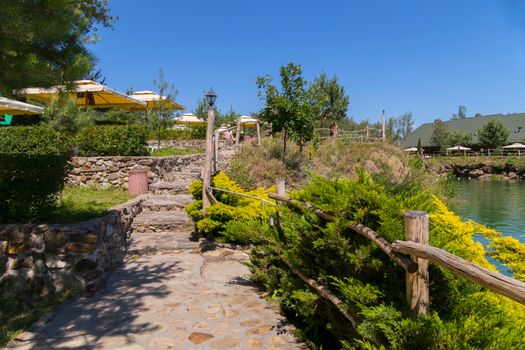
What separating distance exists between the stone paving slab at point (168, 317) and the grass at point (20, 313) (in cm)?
13

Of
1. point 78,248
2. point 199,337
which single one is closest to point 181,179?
point 78,248

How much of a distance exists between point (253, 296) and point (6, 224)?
314cm

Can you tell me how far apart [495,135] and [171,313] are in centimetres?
5063

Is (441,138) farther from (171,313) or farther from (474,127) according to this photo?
(171,313)

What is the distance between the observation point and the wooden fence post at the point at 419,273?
2150 mm

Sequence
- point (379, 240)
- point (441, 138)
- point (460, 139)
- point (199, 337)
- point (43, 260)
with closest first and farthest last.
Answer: point (379, 240), point (199, 337), point (43, 260), point (460, 139), point (441, 138)

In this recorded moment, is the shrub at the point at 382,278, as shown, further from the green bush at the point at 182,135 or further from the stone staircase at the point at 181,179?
the green bush at the point at 182,135

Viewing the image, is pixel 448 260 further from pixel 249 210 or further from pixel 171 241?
pixel 171 241

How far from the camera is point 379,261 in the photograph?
2562 millimetres

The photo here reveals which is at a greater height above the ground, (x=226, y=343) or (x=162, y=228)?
(x=162, y=228)

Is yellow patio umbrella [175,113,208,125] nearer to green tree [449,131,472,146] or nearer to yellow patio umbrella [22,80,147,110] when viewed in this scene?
yellow patio umbrella [22,80,147,110]

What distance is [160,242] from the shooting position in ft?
23.3

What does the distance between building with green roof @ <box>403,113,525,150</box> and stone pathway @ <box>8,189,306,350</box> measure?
5196 centimetres

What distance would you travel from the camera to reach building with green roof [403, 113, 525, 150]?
165ft
